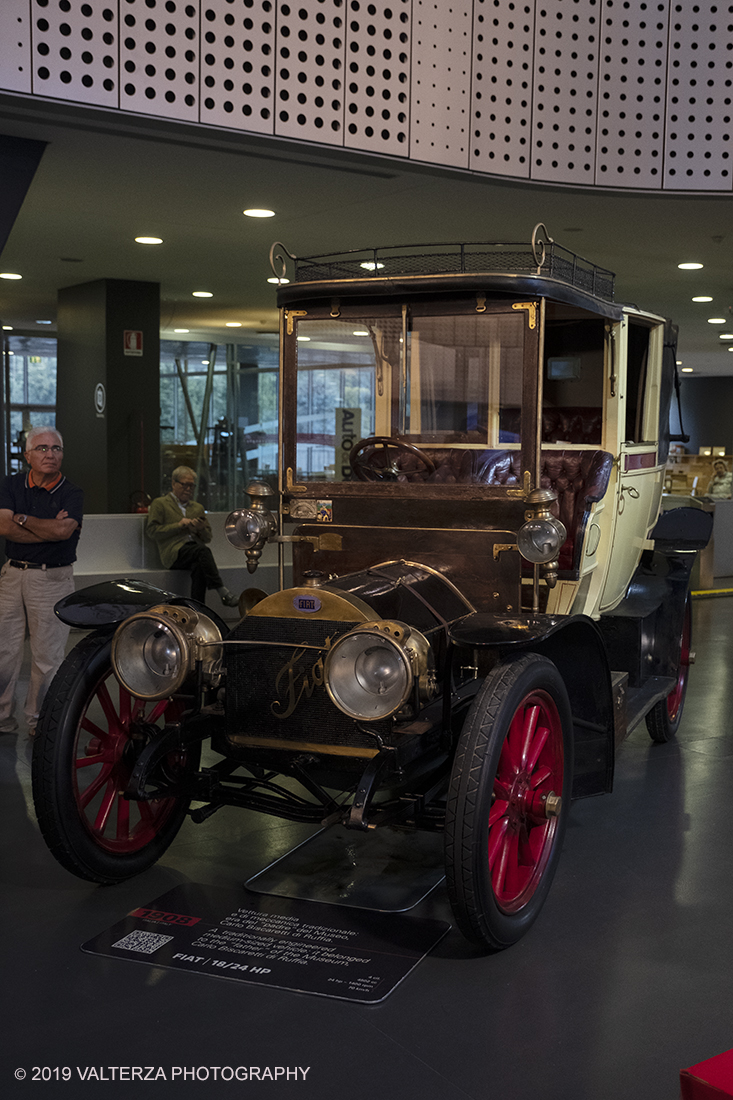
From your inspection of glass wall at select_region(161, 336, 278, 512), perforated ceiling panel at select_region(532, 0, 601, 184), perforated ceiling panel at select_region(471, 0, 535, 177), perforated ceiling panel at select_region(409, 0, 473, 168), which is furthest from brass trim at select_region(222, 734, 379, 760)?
glass wall at select_region(161, 336, 278, 512)

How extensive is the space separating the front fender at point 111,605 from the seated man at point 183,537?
4246 mm

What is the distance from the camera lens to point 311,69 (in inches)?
206

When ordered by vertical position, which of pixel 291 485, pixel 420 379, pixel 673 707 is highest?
pixel 420 379

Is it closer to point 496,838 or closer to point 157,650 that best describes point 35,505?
point 157,650

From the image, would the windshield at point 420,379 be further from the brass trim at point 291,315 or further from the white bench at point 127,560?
the white bench at point 127,560

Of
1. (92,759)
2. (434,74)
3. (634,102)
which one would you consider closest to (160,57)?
(434,74)

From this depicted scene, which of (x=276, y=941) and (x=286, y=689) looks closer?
(x=276, y=941)

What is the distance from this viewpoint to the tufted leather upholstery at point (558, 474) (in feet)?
→ 12.6

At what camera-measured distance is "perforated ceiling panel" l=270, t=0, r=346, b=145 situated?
16.9ft

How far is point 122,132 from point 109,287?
5283mm

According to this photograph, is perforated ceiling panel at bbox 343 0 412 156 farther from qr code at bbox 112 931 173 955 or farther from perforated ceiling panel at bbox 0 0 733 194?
qr code at bbox 112 931 173 955

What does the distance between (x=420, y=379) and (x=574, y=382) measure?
133 cm

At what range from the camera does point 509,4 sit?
5766mm

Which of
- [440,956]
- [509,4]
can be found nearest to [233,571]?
[509,4]
